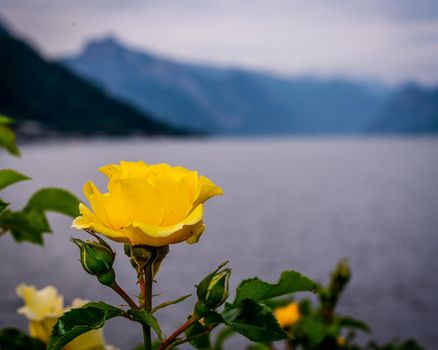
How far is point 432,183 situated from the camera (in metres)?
80.8

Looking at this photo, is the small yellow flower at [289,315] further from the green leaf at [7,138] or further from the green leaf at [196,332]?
Answer: the green leaf at [196,332]

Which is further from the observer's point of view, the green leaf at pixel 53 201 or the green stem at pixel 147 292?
the green leaf at pixel 53 201

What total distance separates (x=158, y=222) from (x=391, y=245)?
127 ft

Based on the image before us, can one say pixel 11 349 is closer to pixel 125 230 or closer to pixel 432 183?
pixel 125 230

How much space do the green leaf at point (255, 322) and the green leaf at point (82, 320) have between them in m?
0.23

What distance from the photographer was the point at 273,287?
1.19m

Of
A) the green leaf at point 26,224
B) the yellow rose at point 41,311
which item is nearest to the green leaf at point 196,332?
the yellow rose at point 41,311

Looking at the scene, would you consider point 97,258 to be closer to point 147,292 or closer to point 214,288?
point 147,292

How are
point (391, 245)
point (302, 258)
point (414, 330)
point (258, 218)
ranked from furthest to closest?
1. point (258, 218)
2. point (391, 245)
3. point (302, 258)
4. point (414, 330)

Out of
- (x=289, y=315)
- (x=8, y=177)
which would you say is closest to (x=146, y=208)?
(x=8, y=177)

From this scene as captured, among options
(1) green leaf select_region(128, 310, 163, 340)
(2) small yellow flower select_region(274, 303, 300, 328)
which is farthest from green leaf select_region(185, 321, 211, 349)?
(2) small yellow flower select_region(274, 303, 300, 328)

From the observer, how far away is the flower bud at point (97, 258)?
1.00 metres

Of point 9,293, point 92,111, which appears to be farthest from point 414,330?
point 92,111

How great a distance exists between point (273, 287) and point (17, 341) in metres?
0.83
